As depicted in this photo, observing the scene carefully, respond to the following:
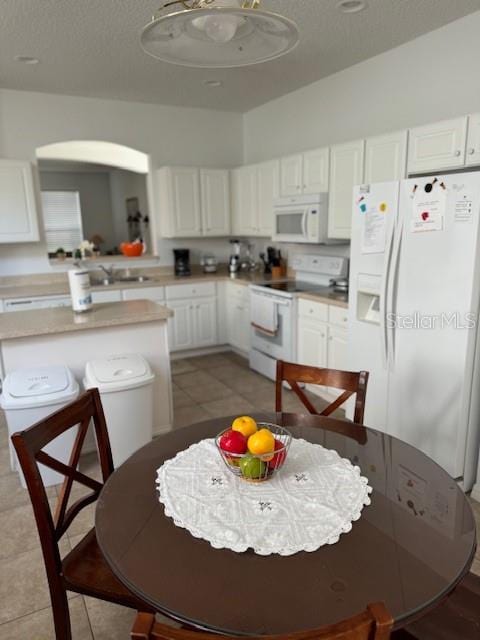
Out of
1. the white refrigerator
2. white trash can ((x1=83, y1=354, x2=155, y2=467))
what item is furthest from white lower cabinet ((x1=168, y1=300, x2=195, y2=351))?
the white refrigerator

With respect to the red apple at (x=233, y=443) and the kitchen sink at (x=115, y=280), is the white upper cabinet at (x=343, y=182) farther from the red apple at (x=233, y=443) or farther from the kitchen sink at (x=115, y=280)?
the red apple at (x=233, y=443)

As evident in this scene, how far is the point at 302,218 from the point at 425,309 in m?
1.88

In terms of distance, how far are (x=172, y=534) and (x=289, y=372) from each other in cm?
105

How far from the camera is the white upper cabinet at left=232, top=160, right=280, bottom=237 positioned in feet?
15.8

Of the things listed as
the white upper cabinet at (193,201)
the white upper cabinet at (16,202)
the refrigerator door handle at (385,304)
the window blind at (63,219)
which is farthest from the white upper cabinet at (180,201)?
the window blind at (63,219)

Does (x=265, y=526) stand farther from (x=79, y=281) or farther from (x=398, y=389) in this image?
(x=79, y=281)

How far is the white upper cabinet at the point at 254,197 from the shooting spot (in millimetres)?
4828

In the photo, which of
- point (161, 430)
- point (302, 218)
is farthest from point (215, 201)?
point (161, 430)

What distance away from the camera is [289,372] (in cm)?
211

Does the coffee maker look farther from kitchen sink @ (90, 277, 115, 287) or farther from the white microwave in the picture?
the white microwave

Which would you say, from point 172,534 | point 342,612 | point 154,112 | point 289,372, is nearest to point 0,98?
point 154,112

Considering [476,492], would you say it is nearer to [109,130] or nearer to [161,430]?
[161,430]

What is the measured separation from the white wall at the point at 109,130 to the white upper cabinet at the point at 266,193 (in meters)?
1.05

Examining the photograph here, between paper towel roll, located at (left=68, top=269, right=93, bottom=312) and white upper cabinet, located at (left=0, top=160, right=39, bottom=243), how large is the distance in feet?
6.06
